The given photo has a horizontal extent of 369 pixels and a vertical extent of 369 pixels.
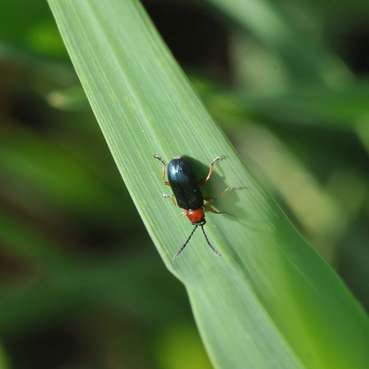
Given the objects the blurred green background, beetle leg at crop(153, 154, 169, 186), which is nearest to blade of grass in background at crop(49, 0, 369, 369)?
beetle leg at crop(153, 154, 169, 186)

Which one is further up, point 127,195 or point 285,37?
point 285,37

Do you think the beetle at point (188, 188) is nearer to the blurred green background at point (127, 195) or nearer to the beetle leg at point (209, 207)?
the beetle leg at point (209, 207)

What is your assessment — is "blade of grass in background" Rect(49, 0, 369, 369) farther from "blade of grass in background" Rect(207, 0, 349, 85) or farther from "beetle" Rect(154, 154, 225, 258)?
"blade of grass in background" Rect(207, 0, 349, 85)

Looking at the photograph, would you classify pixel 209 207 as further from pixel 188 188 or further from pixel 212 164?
pixel 188 188

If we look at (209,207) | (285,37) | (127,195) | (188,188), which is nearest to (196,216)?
(209,207)

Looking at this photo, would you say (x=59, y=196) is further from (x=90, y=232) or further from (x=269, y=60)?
(x=269, y=60)
